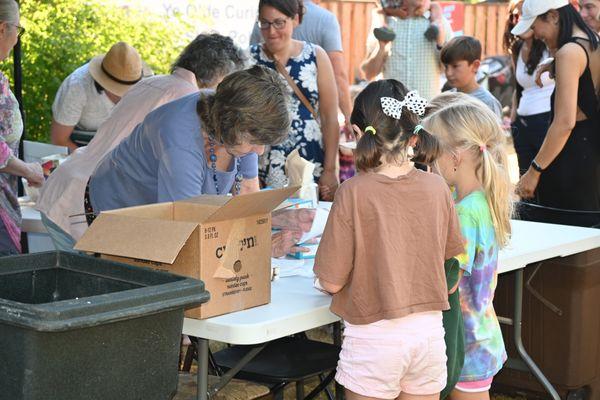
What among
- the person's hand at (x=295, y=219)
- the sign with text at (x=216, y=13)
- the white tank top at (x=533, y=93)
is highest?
the sign with text at (x=216, y=13)

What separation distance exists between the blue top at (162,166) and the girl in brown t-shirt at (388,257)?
559mm

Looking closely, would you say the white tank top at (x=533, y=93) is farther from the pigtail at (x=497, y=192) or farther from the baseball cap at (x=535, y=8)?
the pigtail at (x=497, y=192)

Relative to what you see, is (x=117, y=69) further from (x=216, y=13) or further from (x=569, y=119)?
(x=216, y=13)

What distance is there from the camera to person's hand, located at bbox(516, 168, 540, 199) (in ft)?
13.8

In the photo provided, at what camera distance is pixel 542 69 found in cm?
426

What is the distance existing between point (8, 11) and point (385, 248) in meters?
2.28

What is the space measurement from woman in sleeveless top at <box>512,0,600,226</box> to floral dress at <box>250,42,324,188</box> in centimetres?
94

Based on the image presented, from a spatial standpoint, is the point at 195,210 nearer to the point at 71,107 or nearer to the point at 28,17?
the point at 71,107

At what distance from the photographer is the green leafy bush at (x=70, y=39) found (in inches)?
268

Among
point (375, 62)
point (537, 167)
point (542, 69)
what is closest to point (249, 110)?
point (537, 167)

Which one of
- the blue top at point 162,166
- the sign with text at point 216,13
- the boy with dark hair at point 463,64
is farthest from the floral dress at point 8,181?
the sign with text at point 216,13

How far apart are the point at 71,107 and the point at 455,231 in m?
3.04

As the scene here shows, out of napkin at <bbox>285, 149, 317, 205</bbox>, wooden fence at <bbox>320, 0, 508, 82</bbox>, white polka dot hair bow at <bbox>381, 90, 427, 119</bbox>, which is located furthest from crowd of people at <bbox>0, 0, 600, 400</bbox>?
wooden fence at <bbox>320, 0, 508, 82</bbox>

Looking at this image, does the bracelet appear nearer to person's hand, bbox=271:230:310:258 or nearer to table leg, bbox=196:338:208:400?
person's hand, bbox=271:230:310:258
